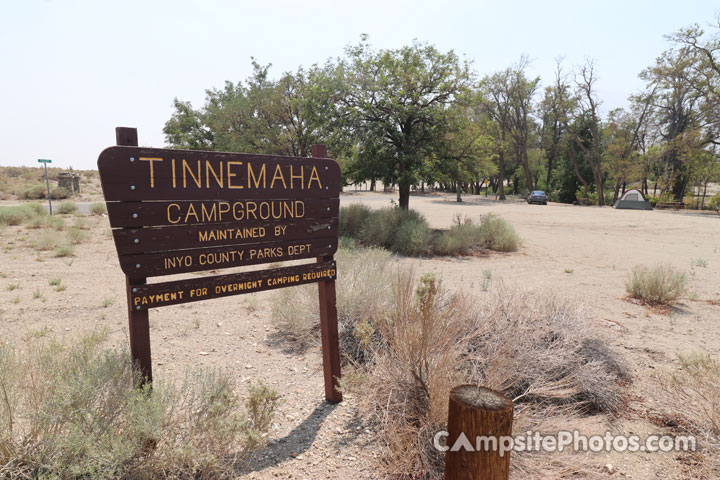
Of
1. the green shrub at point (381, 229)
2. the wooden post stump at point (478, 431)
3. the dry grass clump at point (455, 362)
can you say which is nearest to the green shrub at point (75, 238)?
the green shrub at point (381, 229)

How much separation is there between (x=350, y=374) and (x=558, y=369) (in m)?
1.96

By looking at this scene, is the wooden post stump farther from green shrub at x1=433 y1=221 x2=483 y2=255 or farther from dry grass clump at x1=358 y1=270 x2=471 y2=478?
green shrub at x1=433 y1=221 x2=483 y2=255

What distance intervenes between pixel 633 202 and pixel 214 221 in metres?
35.9

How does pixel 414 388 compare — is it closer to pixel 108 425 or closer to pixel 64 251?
pixel 108 425

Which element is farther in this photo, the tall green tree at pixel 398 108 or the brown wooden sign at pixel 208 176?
the tall green tree at pixel 398 108

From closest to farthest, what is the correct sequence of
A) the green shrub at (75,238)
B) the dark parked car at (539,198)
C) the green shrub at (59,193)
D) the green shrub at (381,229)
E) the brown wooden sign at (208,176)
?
the brown wooden sign at (208,176) → the green shrub at (75,238) → the green shrub at (381,229) → the green shrub at (59,193) → the dark parked car at (539,198)

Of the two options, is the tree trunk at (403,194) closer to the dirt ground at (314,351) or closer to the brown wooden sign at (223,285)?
the dirt ground at (314,351)

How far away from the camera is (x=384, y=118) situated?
46.0 feet

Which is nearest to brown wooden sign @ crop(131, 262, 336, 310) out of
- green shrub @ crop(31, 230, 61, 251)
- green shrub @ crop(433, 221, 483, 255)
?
green shrub @ crop(433, 221, 483, 255)

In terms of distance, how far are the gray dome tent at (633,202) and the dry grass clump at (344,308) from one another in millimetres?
32543

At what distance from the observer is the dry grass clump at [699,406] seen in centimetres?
273

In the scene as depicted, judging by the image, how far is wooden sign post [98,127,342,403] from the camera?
98.2 inches

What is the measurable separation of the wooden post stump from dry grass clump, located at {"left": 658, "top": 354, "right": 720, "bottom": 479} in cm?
166

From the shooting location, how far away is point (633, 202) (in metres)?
31.4
